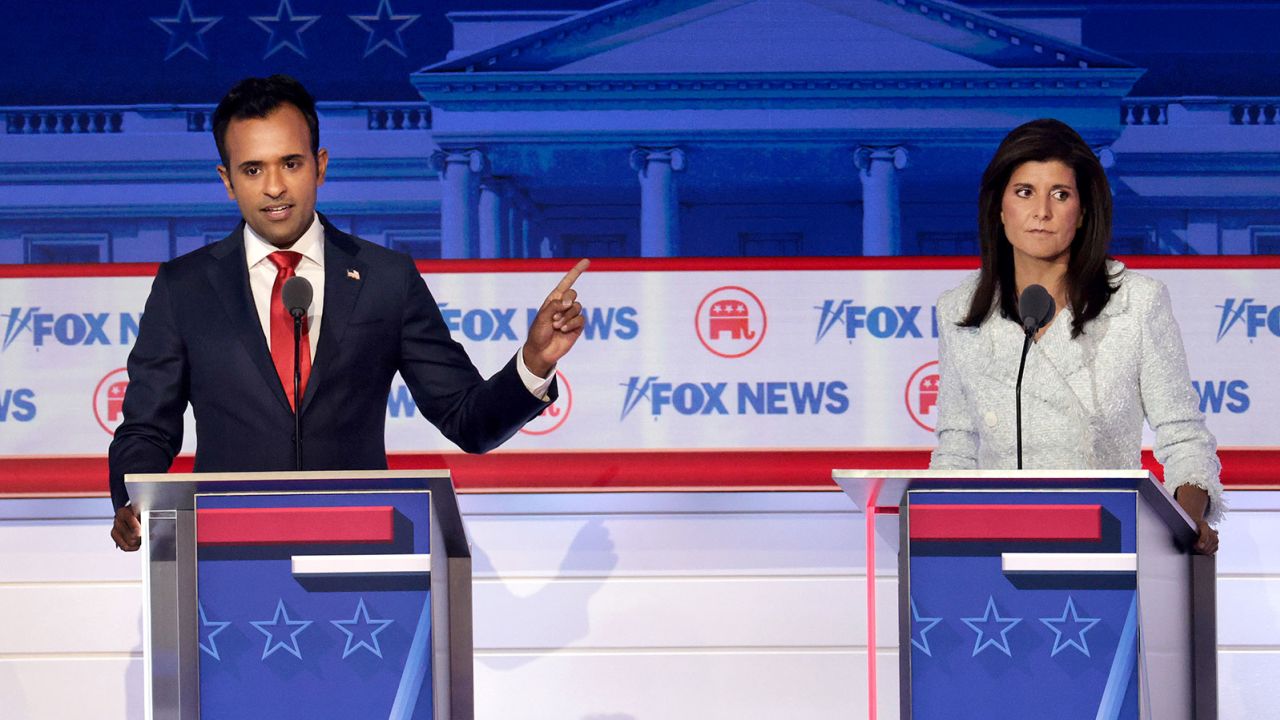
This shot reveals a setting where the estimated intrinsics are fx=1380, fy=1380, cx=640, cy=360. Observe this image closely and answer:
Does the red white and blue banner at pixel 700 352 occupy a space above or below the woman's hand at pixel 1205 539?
above

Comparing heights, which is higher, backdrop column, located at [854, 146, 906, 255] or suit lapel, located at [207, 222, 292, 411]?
backdrop column, located at [854, 146, 906, 255]

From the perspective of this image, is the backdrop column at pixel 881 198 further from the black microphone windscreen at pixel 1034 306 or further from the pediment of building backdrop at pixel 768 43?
the black microphone windscreen at pixel 1034 306

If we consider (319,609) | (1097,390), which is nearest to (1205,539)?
(1097,390)

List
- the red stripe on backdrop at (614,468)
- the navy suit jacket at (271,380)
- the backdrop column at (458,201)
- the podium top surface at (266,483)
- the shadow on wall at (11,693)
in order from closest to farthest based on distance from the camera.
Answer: the podium top surface at (266,483) < the navy suit jacket at (271,380) < the shadow on wall at (11,693) < the red stripe on backdrop at (614,468) < the backdrop column at (458,201)

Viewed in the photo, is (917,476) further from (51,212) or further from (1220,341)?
(51,212)

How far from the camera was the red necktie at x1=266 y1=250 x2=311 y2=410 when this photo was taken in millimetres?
2336

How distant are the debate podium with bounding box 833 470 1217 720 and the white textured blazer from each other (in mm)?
405

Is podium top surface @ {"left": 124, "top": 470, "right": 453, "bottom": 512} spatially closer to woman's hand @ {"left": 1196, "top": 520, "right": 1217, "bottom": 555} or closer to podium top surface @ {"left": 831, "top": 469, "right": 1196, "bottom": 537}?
podium top surface @ {"left": 831, "top": 469, "right": 1196, "bottom": 537}

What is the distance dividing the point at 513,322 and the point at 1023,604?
6.66 feet

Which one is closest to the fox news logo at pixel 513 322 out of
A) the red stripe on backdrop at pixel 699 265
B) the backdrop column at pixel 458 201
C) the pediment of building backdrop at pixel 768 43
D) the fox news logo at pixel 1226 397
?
the red stripe on backdrop at pixel 699 265

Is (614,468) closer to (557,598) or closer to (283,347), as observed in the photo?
(557,598)

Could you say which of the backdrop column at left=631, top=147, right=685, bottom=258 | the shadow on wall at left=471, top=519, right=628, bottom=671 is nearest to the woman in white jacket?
the shadow on wall at left=471, top=519, right=628, bottom=671

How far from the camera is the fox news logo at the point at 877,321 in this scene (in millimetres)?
3686

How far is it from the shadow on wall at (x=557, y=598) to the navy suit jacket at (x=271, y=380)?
118 centimetres
